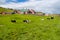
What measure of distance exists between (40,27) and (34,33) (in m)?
6.03

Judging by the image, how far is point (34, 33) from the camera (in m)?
46.8

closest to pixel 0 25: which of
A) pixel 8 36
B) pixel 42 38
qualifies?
pixel 8 36

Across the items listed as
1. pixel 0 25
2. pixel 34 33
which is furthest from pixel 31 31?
pixel 0 25

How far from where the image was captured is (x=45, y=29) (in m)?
50.7

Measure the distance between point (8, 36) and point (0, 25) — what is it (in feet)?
31.8

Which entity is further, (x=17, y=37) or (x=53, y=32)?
(x=53, y=32)

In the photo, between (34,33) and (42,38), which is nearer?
(42,38)

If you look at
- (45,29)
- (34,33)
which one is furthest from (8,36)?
(45,29)

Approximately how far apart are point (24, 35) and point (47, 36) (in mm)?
5442

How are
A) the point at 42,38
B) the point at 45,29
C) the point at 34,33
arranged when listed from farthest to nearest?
the point at 45,29, the point at 34,33, the point at 42,38

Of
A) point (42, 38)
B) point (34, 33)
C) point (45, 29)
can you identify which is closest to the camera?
point (42, 38)

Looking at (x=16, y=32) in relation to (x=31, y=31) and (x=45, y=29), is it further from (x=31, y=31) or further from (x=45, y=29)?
(x=45, y=29)

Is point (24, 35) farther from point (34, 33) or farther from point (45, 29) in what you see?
point (45, 29)

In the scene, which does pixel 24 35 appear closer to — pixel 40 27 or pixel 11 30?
pixel 11 30
